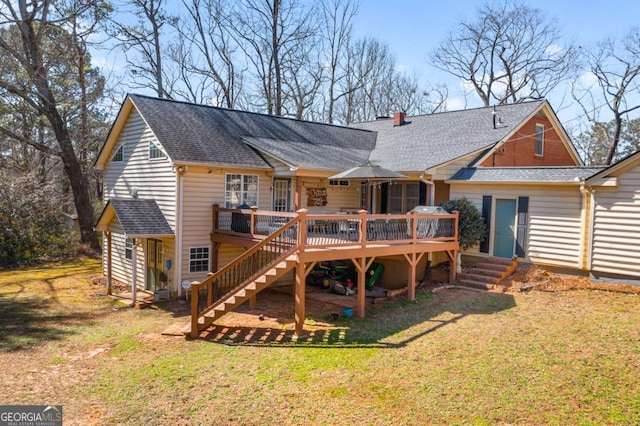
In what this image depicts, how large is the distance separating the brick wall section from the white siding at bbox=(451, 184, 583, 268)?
2.82 meters

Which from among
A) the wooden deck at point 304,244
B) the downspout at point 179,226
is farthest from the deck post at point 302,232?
the downspout at point 179,226

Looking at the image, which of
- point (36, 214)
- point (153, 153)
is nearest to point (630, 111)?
point (153, 153)

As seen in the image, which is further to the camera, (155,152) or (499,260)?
(155,152)

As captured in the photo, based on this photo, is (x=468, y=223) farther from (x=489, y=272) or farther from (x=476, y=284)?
(x=476, y=284)

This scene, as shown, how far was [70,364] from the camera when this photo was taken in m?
9.10

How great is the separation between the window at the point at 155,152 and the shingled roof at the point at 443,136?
8.01m

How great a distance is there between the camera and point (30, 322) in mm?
12047

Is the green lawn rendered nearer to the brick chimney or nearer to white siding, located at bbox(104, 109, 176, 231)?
white siding, located at bbox(104, 109, 176, 231)

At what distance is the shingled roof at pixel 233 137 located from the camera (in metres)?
15.0

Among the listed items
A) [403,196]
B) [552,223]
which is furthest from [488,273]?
[403,196]

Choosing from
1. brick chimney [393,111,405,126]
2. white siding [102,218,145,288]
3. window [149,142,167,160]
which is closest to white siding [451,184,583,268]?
brick chimney [393,111,405,126]

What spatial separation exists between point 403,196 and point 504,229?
425 cm

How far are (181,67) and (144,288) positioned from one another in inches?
889

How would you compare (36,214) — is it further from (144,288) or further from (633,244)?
(633,244)
